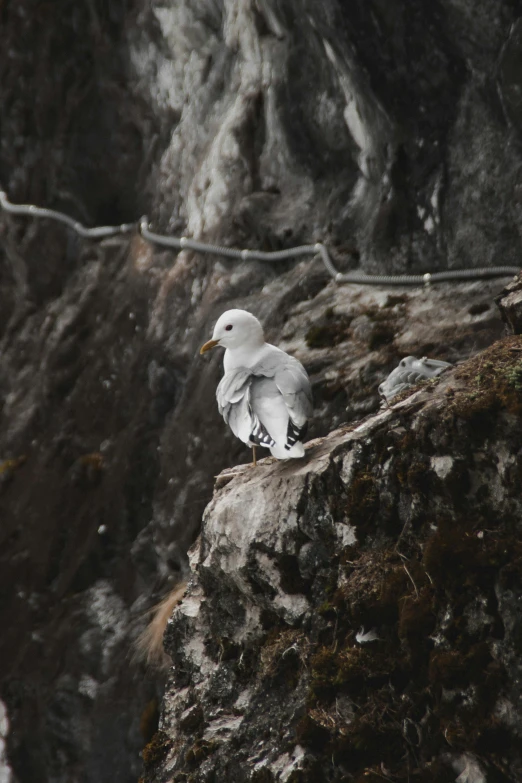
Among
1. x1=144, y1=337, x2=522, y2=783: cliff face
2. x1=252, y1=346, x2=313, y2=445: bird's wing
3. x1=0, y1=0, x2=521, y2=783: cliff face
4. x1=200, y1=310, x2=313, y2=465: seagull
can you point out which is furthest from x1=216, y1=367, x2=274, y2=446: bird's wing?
x1=0, y1=0, x2=521, y2=783: cliff face

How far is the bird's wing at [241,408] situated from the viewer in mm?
5738

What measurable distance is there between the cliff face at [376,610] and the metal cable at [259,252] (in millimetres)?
2987

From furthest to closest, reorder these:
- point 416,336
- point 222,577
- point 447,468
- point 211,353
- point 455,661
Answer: point 211,353
point 416,336
point 222,577
point 447,468
point 455,661

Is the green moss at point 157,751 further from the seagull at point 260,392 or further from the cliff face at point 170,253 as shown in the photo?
the cliff face at point 170,253

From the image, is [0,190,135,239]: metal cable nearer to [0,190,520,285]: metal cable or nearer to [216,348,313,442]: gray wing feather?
[0,190,520,285]: metal cable

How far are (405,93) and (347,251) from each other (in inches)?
64.1

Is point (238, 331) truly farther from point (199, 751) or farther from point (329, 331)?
point (199, 751)

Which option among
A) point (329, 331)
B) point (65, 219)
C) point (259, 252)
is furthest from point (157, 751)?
point (65, 219)

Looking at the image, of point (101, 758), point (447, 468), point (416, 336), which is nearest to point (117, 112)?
point (416, 336)

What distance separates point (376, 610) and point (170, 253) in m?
7.68

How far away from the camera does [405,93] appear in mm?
8672

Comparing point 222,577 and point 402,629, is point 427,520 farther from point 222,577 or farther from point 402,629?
point 222,577

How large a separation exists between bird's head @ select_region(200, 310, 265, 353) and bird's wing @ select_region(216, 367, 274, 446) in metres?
0.30

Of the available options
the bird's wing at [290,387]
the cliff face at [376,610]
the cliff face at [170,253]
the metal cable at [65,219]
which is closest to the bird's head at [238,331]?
the bird's wing at [290,387]
